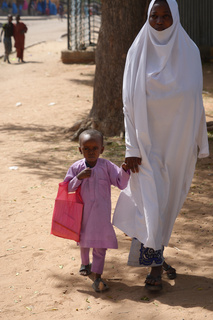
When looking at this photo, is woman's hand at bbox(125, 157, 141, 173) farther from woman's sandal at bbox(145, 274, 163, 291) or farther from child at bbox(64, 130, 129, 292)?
woman's sandal at bbox(145, 274, 163, 291)

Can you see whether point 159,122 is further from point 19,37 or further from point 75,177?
point 19,37

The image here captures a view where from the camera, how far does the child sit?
3850mm

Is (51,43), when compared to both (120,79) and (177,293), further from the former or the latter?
(177,293)

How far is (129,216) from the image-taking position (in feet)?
12.8

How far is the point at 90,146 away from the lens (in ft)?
12.6

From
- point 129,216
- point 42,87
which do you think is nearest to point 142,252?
point 129,216

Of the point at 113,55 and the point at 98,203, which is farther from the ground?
the point at 113,55

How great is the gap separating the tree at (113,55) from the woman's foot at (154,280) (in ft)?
16.4

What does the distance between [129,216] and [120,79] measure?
487 centimetres

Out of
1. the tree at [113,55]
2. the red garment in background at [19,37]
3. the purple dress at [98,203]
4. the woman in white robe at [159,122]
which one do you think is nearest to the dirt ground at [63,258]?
the woman in white robe at [159,122]

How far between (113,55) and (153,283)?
17.2 ft

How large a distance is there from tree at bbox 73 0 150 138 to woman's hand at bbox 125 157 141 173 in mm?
4883

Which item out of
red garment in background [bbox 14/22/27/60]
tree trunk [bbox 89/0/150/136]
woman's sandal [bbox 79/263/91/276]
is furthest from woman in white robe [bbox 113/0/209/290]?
red garment in background [bbox 14/22/27/60]

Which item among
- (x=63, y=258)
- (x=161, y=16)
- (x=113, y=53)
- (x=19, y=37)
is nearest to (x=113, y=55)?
(x=113, y=53)
